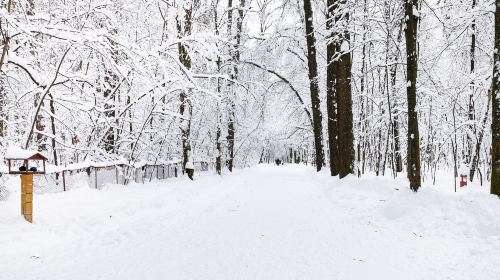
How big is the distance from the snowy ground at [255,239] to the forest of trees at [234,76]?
57.6 inches

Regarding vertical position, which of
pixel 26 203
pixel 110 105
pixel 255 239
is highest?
pixel 110 105

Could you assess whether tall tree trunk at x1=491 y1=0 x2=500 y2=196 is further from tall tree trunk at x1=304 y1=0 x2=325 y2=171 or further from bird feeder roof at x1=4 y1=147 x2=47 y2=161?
tall tree trunk at x1=304 y1=0 x2=325 y2=171

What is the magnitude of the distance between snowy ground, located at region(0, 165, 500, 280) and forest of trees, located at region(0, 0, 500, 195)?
57.6 inches

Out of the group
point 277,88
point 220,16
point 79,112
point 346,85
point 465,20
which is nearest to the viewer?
A: point 465,20

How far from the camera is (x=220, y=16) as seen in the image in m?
25.7

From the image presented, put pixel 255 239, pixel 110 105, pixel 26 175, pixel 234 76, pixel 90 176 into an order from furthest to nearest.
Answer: pixel 234 76, pixel 110 105, pixel 90 176, pixel 26 175, pixel 255 239

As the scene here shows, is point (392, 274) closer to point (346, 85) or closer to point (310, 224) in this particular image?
point (310, 224)

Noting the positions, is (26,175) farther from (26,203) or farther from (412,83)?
(412,83)

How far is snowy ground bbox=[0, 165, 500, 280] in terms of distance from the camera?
5.45 m

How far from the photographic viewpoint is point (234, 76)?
968 inches

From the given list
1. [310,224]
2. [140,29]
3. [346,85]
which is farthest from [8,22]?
[140,29]

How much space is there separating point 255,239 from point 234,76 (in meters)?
18.2

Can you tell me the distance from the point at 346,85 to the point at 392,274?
11.9m

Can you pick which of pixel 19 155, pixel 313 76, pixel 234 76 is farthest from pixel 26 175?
pixel 234 76
